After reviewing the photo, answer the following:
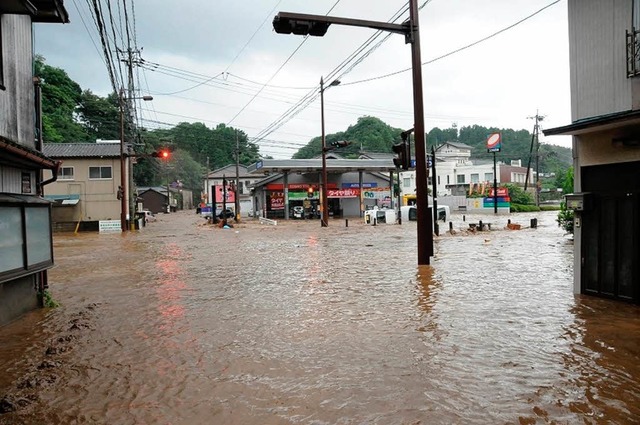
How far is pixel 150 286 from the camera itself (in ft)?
34.6

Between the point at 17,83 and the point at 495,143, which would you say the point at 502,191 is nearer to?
the point at 495,143

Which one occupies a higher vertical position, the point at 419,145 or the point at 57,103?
the point at 57,103

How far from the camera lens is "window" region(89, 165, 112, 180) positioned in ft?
114

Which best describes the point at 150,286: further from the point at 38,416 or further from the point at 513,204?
the point at 513,204

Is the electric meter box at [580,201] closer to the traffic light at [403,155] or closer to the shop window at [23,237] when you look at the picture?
the traffic light at [403,155]

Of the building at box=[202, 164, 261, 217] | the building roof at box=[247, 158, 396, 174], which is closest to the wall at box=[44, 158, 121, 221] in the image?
the building roof at box=[247, 158, 396, 174]

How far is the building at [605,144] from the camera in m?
7.15

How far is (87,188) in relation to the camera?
34.5m

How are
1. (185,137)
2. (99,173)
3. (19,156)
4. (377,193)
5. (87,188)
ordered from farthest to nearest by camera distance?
(185,137) → (377,193) → (99,173) → (87,188) → (19,156)

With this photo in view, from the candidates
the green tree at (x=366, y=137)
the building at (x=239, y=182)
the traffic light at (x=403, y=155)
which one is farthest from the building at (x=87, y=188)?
the green tree at (x=366, y=137)

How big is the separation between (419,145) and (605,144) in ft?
17.1

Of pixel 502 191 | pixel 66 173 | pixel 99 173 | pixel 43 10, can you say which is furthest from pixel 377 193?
pixel 43 10

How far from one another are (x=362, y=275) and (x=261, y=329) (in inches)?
205

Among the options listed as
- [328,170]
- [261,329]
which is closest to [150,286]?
[261,329]
